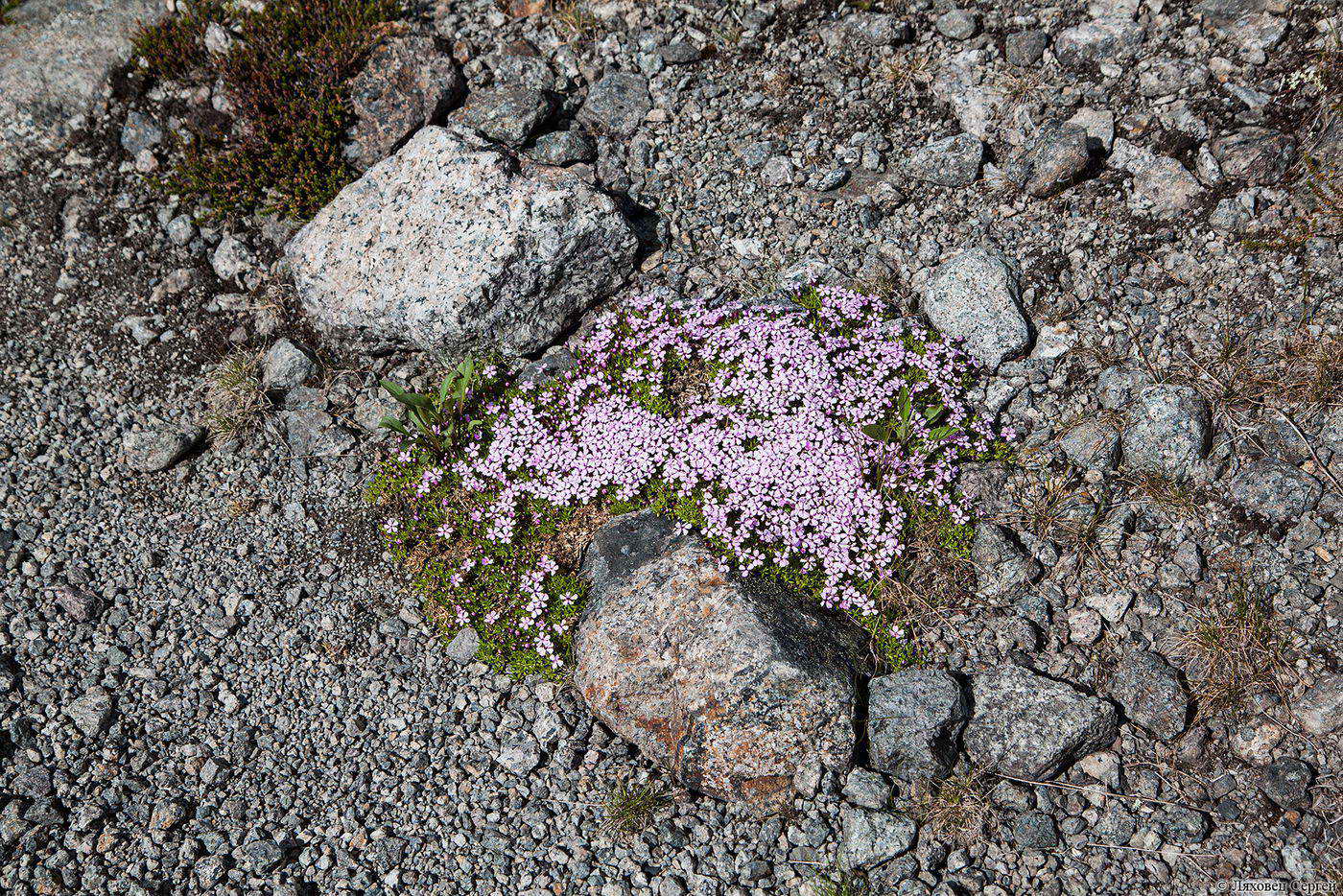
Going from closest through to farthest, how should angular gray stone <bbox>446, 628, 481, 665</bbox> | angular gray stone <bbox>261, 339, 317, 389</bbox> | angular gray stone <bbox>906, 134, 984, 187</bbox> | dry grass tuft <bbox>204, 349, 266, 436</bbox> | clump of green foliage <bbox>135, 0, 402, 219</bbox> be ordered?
1. angular gray stone <bbox>446, 628, 481, 665</bbox>
2. dry grass tuft <bbox>204, 349, 266, 436</bbox>
3. angular gray stone <bbox>261, 339, 317, 389</bbox>
4. angular gray stone <bbox>906, 134, 984, 187</bbox>
5. clump of green foliage <bbox>135, 0, 402, 219</bbox>

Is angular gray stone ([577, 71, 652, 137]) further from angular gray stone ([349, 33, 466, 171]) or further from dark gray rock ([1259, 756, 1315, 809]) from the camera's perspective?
dark gray rock ([1259, 756, 1315, 809])

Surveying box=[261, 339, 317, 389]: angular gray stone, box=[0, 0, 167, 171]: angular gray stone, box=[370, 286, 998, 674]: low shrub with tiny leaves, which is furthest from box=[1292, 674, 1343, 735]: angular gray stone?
box=[0, 0, 167, 171]: angular gray stone

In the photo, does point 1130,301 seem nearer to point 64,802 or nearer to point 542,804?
point 542,804

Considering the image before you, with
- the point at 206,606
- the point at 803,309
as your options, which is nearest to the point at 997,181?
the point at 803,309

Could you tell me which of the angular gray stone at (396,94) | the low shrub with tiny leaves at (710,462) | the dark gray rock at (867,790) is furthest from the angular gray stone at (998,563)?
the angular gray stone at (396,94)

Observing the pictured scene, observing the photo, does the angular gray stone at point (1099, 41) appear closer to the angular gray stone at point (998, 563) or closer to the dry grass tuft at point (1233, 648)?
the angular gray stone at point (998, 563)

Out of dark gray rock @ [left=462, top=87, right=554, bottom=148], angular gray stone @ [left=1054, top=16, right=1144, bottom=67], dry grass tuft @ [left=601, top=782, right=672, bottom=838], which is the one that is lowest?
dry grass tuft @ [left=601, top=782, right=672, bottom=838]
